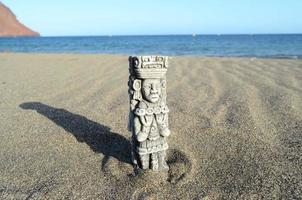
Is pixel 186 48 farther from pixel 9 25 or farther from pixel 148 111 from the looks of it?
pixel 9 25

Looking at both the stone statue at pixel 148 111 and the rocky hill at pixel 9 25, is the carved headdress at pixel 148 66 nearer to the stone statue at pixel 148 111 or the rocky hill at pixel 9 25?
the stone statue at pixel 148 111

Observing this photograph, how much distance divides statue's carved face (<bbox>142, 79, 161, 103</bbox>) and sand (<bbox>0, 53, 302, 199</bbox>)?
0.91m

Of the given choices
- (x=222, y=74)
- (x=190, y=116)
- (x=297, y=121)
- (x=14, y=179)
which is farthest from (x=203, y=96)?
(x=14, y=179)

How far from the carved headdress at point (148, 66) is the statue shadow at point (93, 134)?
4.13 ft

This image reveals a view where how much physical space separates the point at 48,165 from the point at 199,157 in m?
1.99

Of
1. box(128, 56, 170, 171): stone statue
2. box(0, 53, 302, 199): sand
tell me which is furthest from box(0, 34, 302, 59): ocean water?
box(128, 56, 170, 171): stone statue

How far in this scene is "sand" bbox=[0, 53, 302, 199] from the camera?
3.72 metres

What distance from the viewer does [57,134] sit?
538cm

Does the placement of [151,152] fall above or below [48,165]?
above

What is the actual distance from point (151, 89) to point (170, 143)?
1420 mm

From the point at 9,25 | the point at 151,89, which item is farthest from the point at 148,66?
the point at 9,25

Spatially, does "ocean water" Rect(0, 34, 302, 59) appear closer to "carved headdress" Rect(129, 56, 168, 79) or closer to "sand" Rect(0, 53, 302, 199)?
"sand" Rect(0, 53, 302, 199)

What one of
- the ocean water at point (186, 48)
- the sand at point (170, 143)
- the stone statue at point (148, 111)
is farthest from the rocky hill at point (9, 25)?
the stone statue at point (148, 111)

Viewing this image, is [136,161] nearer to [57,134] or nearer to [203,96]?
[57,134]
